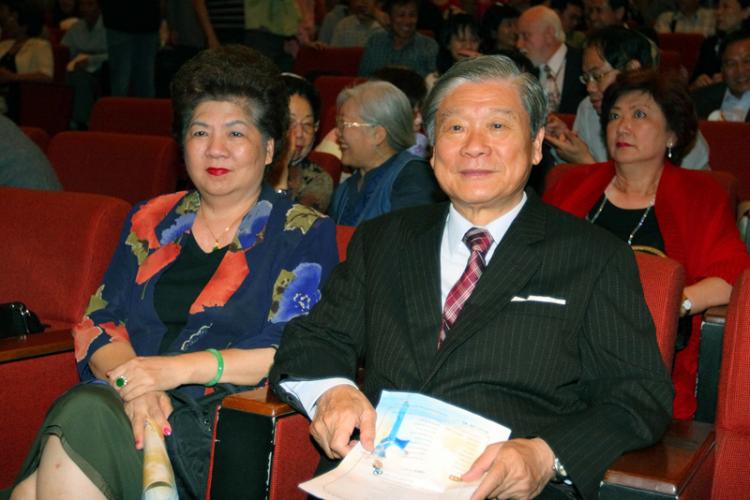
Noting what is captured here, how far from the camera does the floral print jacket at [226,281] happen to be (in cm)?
260

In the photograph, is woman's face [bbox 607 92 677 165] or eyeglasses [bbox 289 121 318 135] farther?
eyeglasses [bbox 289 121 318 135]

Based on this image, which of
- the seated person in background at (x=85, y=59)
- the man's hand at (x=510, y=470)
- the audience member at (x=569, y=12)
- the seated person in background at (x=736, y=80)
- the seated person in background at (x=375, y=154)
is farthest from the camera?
the seated person in background at (x=85, y=59)

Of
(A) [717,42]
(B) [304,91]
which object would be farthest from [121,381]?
(A) [717,42]

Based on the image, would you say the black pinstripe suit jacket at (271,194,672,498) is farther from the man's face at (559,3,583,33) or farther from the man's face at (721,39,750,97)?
the man's face at (559,3,583,33)

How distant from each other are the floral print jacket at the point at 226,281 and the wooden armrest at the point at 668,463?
0.93 metres

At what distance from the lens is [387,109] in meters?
3.79

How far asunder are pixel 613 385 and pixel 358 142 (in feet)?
6.20

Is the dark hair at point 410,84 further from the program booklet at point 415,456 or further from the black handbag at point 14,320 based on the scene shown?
the program booklet at point 415,456

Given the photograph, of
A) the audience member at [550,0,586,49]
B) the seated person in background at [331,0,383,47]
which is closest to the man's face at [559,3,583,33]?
the audience member at [550,0,586,49]

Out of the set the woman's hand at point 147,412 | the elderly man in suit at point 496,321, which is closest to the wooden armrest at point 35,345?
the woman's hand at point 147,412

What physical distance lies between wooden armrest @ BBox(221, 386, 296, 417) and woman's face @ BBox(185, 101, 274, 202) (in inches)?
27.2

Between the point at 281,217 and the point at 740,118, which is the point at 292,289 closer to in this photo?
the point at 281,217

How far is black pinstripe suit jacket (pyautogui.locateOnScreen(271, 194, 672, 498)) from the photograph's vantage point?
2.01 meters

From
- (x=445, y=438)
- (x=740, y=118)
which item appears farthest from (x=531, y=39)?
(x=445, y=438)
